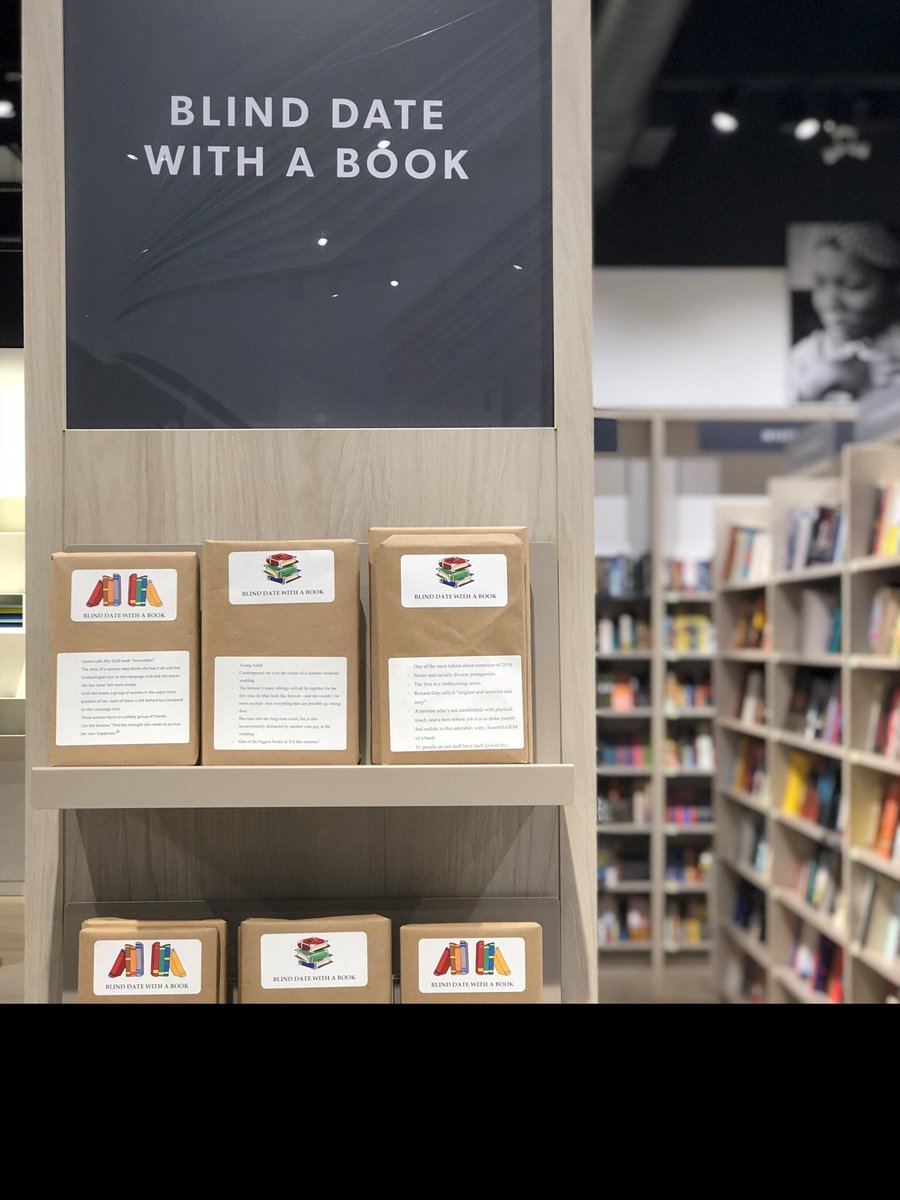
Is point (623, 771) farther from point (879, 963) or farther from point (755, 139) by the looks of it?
point (755, 139)

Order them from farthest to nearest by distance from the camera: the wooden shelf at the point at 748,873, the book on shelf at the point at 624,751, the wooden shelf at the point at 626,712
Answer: the book on shelf at the point at 624,751 → the wooden shelf at the point at 626,712 → the wooden shelf at the point at 748,873

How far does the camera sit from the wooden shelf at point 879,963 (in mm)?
4344

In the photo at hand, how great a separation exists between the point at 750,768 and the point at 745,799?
229mm

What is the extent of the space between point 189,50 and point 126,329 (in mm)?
368

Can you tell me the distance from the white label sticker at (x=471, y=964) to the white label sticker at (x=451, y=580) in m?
0.38

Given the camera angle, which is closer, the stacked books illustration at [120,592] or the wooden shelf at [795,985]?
the stacked books illustration at [120,592]

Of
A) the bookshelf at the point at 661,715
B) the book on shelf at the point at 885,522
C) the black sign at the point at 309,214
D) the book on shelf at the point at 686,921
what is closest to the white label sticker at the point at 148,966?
the black sign at the point at 309,214

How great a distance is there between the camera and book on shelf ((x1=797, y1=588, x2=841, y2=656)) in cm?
513

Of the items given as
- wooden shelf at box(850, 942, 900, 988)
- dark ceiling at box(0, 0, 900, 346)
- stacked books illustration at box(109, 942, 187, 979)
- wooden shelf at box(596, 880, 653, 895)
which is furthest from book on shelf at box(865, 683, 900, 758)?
stacked books illustration at box(109, 942, 187, 979)

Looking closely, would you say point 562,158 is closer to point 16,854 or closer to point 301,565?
point 301,565

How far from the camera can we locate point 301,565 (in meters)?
1.30

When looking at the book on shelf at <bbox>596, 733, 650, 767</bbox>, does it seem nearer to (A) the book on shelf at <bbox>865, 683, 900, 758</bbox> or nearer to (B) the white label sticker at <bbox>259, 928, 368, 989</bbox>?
(A) the book on shelf at <bbox>865, 683, 900, 758</bbox>

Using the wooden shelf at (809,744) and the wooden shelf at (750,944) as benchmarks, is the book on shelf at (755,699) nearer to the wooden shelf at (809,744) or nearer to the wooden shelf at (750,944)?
the wooden shelf at (809,744)
